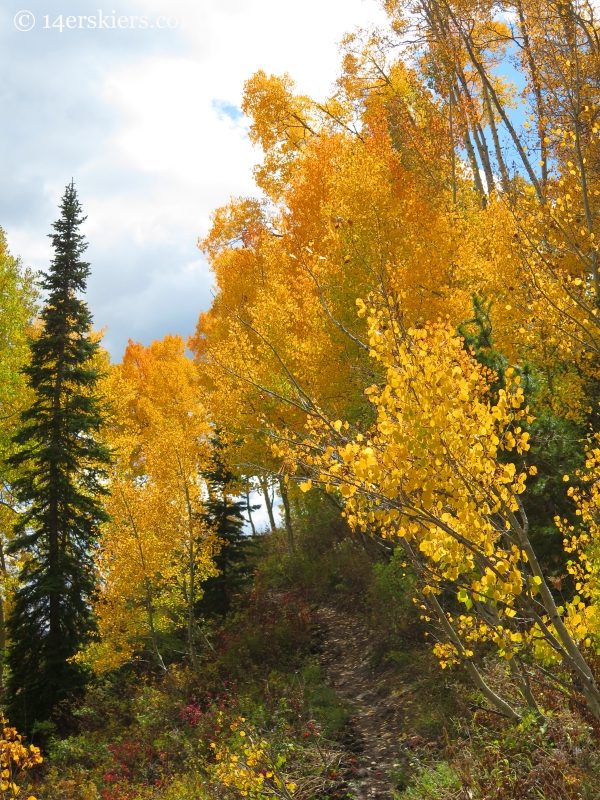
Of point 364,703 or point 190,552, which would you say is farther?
point 190,552

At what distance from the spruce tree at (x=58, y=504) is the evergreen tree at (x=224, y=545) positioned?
2485mm

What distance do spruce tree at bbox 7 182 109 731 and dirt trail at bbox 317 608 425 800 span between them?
480 cm

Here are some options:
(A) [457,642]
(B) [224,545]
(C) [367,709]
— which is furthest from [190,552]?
(A) [457,642]

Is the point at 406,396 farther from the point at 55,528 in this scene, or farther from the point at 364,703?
the point at 55,528

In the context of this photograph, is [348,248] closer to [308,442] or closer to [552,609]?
[308,442]

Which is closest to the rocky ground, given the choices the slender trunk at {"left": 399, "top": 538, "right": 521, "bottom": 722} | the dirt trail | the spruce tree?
the dirt trail

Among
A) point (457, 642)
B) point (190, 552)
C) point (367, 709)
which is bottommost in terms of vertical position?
point (367, 709)

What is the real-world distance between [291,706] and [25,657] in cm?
546

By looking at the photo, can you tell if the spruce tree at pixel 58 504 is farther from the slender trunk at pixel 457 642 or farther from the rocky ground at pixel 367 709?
the slender trunk at pixel 457 642

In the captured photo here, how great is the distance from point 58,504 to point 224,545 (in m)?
3.60

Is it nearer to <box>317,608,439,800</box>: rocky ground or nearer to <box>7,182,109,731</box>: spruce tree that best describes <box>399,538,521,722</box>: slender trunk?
<box>317,608,439,800</box>: rocky ground

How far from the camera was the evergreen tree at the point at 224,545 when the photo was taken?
13391 mm

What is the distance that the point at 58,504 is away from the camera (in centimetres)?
1196

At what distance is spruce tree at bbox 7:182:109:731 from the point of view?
35.5 feet
